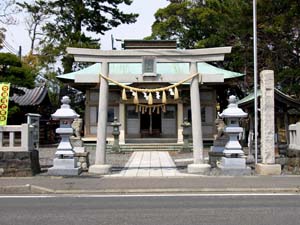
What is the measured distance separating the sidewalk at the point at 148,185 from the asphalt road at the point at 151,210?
813 millimetres

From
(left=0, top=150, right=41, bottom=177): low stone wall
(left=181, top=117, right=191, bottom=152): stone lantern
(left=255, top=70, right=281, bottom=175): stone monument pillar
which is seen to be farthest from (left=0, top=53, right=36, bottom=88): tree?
(left=255, top=70, right=281, bottom=175): stone monument pillar

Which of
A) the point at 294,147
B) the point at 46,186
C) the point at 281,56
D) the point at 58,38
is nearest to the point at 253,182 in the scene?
the point at 294,147

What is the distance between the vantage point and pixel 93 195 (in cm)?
1119

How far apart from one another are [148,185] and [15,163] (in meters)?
5.03

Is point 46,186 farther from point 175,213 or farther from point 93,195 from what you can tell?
point 175,213

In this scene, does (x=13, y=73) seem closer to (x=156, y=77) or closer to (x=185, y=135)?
(x=185, y=135)

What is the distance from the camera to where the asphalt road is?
7.83 m

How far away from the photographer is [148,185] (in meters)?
12.2

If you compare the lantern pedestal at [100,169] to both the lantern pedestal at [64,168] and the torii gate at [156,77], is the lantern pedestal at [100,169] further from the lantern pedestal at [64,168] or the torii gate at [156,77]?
the lantern pedestal at [64,168]

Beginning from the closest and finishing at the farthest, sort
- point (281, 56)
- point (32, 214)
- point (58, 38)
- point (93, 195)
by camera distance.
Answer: point (32, 214), point (93, 195), point (281, 56), point (58, 38)

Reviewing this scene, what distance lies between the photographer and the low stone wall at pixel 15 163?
14.5 m

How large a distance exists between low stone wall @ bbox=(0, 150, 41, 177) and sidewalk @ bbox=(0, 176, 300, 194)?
707 mm

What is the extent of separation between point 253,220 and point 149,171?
8600 mm

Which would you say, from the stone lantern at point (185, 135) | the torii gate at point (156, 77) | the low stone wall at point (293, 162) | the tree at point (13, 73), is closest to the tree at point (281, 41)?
the stone lantern at point (185, 135)
